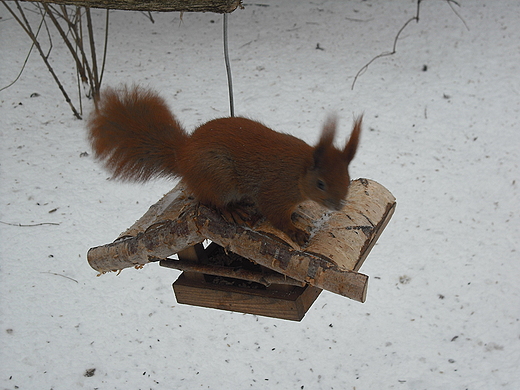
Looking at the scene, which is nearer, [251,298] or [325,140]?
[325,140]

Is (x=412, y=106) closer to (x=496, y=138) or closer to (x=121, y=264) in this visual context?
(x=496, y=138)

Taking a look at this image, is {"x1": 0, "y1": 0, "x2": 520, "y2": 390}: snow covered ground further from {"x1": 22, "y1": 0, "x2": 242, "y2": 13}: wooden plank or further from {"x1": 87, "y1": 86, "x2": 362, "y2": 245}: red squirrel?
{"x1": 22, "y1": 0, "x2": 242, "y2": 13}: wooden plank

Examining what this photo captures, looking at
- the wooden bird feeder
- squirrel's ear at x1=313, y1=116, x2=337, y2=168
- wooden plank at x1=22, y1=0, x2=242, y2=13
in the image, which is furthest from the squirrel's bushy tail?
squirrel's ear at x1=313, y1=116, x2=337, y2=168

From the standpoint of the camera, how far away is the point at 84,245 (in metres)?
2.74

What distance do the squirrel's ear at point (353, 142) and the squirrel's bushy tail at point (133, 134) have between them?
44 cm

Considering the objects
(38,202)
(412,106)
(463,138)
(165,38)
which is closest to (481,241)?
(463,138)

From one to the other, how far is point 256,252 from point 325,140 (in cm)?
31

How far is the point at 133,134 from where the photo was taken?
143 centimetres

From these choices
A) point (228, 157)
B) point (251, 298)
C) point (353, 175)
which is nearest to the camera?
point (228, 157)

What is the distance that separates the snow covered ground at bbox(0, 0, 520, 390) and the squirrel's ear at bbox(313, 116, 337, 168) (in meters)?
1.36

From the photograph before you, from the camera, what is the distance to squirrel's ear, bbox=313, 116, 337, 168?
4.01 feet

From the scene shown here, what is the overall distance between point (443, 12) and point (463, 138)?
1.77 metres

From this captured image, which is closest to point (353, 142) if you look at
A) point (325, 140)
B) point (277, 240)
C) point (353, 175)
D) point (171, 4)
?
point (325, 140)

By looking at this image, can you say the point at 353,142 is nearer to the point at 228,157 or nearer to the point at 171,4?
the point at 228,157
